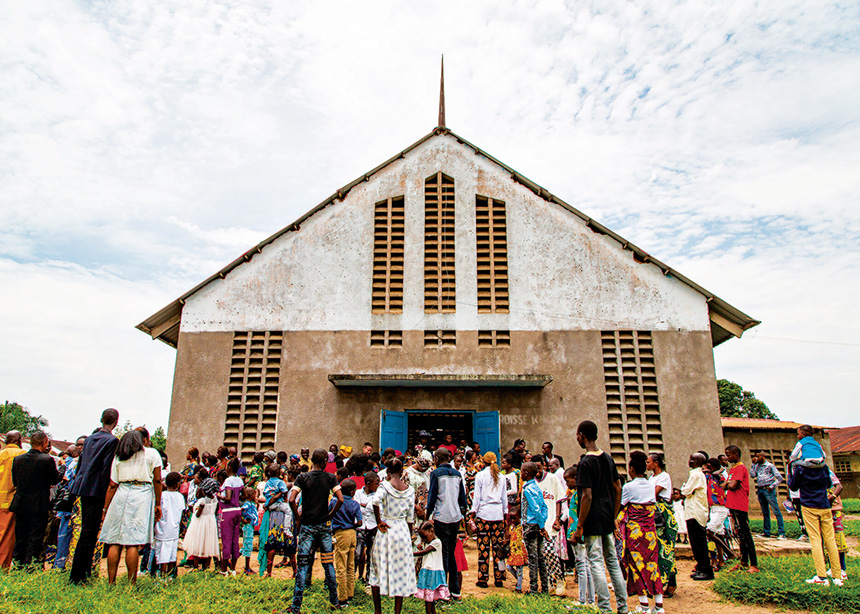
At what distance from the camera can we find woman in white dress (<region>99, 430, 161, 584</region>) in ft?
19.8

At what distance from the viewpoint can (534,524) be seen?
23.8 feet

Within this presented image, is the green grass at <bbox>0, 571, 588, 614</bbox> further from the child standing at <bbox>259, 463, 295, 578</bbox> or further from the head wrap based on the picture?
the head wrap

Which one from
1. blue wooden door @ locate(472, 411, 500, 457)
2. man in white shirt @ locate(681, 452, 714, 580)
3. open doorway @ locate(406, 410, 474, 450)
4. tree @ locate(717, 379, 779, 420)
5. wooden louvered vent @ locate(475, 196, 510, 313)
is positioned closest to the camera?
man in white shirt @ locate(681, 452, 714, 580)

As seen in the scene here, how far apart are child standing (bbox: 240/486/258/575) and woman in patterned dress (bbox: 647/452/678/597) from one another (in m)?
5.31

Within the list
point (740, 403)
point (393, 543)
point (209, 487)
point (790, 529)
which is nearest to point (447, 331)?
point (209, 487)

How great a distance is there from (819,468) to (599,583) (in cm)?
381

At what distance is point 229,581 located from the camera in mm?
7086

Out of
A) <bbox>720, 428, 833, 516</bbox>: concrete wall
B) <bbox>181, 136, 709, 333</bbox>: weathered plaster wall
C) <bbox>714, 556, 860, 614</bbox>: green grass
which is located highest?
<bbox>181, 136, 709, 333</bbox>: weathered plaster wall

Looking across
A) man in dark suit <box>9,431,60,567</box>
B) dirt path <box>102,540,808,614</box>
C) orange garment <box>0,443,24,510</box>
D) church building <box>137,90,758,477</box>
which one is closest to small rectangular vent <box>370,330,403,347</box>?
church building <box>137,90,758,477</box>

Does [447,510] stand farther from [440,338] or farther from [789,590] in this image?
[440,338]

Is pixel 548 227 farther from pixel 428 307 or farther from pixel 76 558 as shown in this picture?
pixel 76 558

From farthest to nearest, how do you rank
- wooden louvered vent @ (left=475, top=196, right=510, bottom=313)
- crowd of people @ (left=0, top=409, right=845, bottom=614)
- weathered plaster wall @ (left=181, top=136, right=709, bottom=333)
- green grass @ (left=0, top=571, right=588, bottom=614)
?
→ wooden louvered vent @ (left=475, top=196, right=510, bottom=313), weathered plaster wall @ (left=181, top=136, right=709, bottom=333), crowd of people @ (left=0, top=409, right=845, bottom=614), green grass @ (left=0, top=571, right=588, bottom=614)

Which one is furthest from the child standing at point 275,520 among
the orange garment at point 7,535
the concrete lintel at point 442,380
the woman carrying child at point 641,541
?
the concrete lintel at point 442,380

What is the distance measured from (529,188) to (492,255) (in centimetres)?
203
